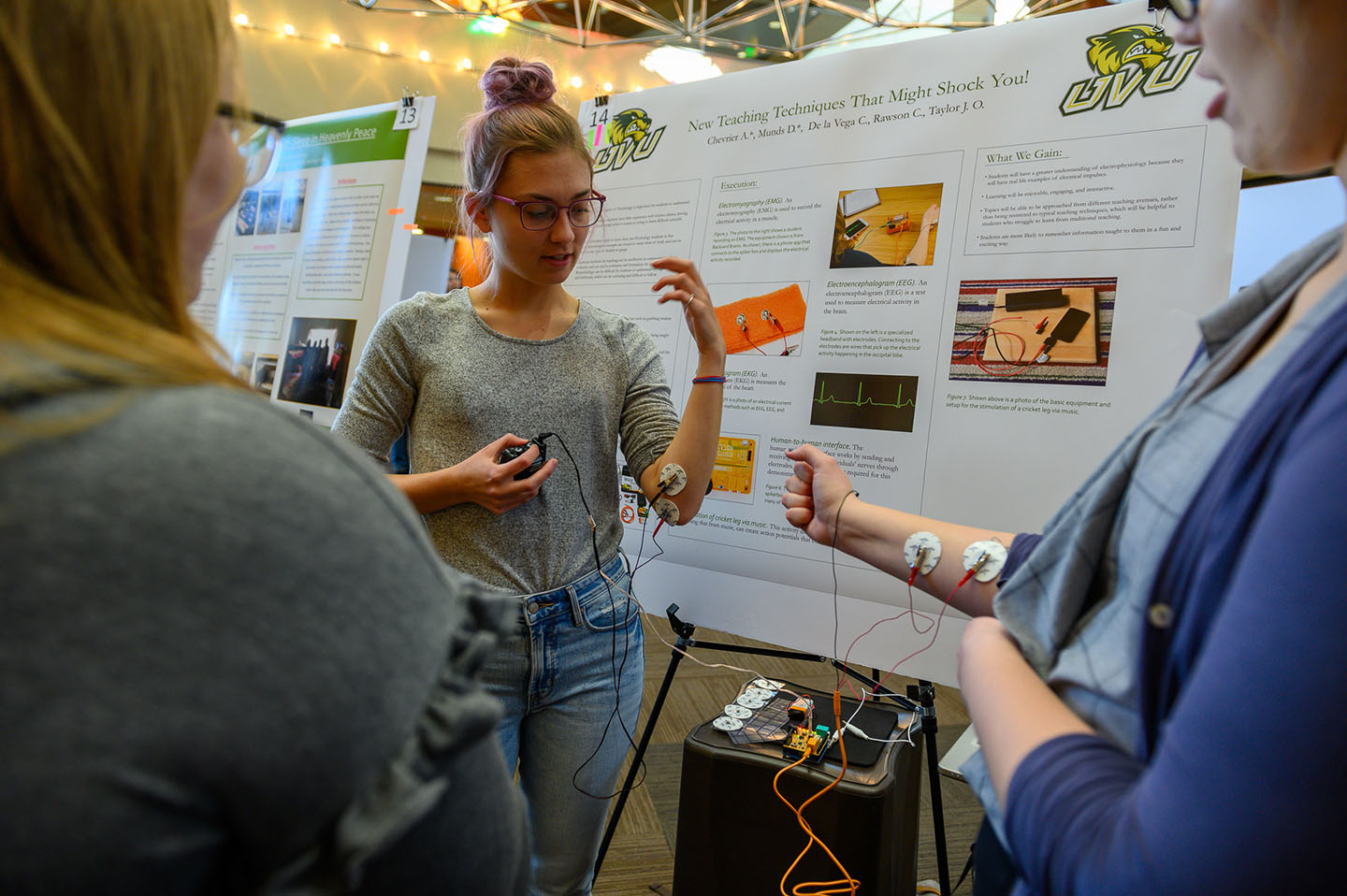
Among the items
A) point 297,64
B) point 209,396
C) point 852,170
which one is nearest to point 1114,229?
point 852,170

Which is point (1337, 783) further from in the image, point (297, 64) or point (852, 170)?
point (297, 64)

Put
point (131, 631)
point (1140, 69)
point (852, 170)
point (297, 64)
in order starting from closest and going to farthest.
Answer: point (131, 631)
point (1140, 69)
point (852, 170)
point (297, 64)

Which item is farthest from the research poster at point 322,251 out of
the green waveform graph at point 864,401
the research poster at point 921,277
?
the green waveform graph at point 864,401

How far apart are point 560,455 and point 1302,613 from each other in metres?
1.09

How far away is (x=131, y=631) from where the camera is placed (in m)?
0.32

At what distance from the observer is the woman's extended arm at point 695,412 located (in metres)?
1.39

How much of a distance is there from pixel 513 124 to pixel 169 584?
118 centimetres

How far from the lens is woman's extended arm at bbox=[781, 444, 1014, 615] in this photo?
3.23ft

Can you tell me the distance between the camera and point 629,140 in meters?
2.11

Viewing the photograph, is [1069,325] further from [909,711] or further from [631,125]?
[631,125]

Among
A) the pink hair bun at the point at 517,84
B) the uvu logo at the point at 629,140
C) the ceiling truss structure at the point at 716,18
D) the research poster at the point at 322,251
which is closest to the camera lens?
the pink hair bun at the point at 517,84

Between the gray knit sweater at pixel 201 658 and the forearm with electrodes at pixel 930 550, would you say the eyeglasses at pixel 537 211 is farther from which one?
the gray knit sweater at pixel 201 658

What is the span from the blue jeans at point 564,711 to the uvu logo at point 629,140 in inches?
50.9

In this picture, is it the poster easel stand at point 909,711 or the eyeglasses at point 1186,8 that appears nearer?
the eyeglasses at point 1186,8
